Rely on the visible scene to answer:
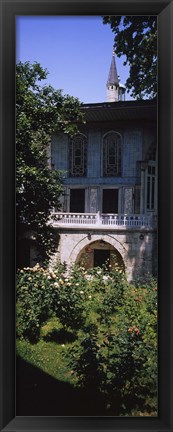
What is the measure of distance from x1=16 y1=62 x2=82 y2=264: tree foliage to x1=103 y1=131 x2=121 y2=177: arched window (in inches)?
12.3

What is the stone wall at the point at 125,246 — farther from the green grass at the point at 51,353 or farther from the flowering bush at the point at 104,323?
the green grass at the point at 51,353

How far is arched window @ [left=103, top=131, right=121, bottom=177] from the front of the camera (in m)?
2.92

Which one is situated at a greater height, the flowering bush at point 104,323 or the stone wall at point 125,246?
the stone wall at point 125,246

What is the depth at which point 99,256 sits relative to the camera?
9.85ft

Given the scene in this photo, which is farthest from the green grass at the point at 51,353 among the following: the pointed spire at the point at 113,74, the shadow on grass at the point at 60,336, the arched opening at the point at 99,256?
the pointed spire at the point at 113,74

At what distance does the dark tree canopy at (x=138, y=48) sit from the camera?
8.87ft

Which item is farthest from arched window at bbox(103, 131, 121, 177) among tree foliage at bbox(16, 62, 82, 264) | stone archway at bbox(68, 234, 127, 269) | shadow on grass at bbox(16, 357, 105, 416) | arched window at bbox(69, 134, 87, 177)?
shadow on grass at bbox(16, 357, 105, 416)

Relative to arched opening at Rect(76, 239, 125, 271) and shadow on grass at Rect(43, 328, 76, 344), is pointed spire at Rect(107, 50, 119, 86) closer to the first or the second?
arched opening at Rect(76, 239, 125, 271)

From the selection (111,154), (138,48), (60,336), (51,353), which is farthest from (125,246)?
(138,48)

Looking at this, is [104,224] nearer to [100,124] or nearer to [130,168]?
[130,168]

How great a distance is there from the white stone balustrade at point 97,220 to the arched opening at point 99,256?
0.60 ft
